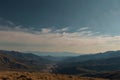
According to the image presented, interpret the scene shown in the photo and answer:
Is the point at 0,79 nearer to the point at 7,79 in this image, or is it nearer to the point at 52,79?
the point at 7,79

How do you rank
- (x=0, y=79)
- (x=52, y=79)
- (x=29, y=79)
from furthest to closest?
1. (x=52, y=79)
2. (x=29, y=79)
3. (x=0, y=79)

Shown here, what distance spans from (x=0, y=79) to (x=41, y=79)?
14.4 m

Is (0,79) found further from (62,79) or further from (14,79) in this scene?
(62,79)

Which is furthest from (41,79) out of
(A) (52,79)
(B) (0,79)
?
(B) (0,79)

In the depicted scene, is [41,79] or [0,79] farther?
[41,79]

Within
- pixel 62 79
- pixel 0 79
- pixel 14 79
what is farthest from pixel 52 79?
pixel 0 79

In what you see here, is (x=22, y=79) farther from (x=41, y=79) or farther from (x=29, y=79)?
(x=41, y=79)

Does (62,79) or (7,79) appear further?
(62,79)

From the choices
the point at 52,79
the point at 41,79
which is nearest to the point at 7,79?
the point at 41,79

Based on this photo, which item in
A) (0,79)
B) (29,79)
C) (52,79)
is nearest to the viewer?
(0,79)

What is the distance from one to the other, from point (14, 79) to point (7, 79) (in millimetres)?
2360

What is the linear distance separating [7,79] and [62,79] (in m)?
22.3

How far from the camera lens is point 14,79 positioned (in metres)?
65.0

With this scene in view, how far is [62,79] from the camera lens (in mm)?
78125
